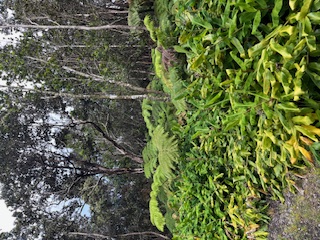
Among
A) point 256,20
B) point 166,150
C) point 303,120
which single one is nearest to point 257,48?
point 256,20

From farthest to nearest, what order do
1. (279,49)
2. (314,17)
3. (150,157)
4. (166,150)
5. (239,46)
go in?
(150,157) → (166,150) → (239,46) → (279,49) → (314,17)

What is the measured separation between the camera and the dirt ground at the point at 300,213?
2916 mm

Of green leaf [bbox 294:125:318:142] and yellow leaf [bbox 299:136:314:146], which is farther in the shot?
yellow leaf [bbox 299:136:314:146]

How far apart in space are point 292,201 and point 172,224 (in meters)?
3.67

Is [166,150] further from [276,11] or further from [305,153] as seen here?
[276,11]

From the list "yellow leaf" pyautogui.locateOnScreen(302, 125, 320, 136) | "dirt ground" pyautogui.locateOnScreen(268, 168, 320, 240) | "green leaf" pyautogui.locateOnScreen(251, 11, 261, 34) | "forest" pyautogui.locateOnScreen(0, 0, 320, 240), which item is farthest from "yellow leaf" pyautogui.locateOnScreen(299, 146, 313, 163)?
"green leaf" pyautogui.locateOnScreen(251, 11, 261, 34)

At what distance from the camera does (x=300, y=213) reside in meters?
3.13

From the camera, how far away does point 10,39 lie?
7844 mm

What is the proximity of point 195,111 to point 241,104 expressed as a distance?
1711 millimetres

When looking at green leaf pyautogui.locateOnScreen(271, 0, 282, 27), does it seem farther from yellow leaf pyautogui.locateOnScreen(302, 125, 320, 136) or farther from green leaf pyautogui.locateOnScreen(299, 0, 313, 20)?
yellow leaf pyautogui.locateOnScreen(302, 125, 320, 136)

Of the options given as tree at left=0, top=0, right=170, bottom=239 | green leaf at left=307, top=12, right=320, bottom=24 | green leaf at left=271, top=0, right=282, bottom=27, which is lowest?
green leaf at left=307, top=12, right=320, bottom=24

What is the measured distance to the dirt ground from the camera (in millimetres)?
2916

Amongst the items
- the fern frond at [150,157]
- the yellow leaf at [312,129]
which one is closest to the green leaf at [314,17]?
the yellow leaf at [312,129]

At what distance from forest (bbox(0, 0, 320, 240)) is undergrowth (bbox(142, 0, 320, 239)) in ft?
0.04
